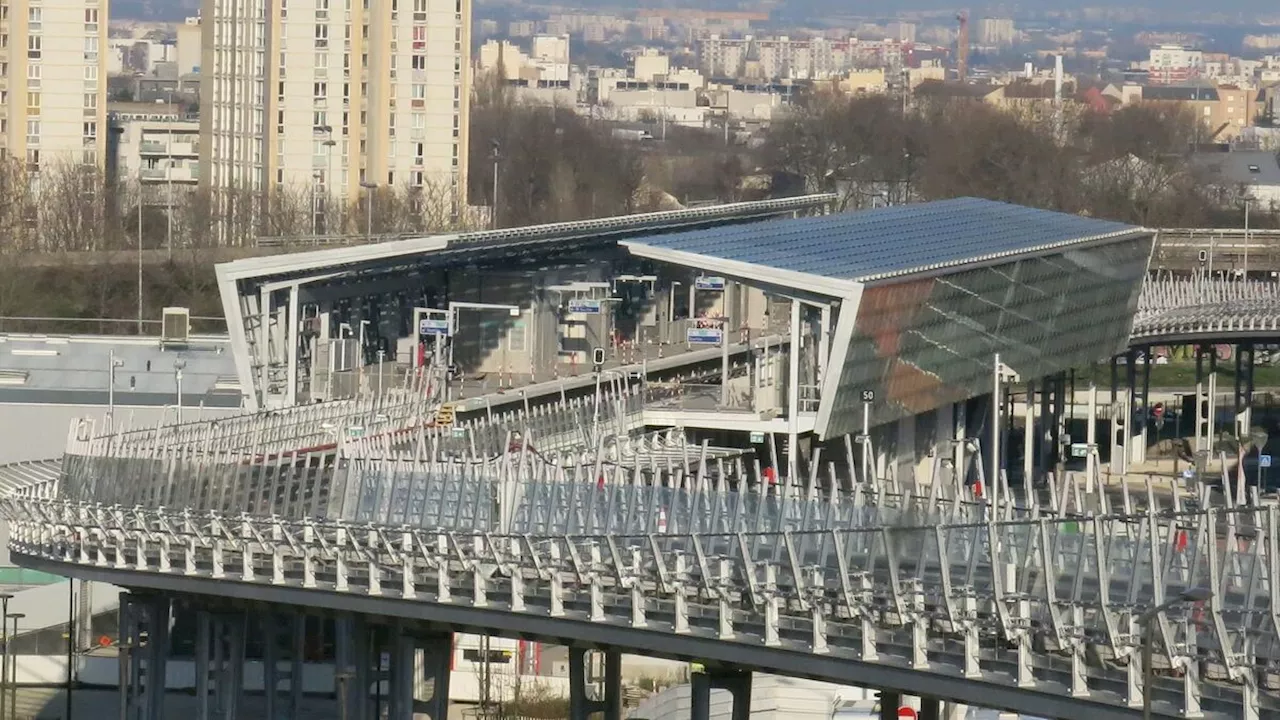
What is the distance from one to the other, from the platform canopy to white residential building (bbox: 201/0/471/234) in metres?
42.3

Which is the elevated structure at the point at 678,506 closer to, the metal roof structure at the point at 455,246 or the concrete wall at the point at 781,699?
the metal roof structure at the point at 455,246

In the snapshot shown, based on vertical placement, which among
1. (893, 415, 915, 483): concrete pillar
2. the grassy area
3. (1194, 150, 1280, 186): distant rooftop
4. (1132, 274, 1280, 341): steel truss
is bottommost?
the grassy area

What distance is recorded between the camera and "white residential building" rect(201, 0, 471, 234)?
4715 inches

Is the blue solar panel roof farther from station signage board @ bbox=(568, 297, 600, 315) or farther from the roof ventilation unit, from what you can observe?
the roof ventilation unit

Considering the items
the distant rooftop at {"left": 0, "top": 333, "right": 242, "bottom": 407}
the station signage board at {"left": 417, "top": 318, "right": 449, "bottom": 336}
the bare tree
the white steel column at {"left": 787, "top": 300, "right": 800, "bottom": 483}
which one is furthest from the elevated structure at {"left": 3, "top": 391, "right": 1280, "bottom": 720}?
the bare tree

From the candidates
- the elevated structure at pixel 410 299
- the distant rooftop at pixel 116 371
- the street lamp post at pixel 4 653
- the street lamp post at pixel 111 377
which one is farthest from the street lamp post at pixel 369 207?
the street lamp post at pixel 4 653

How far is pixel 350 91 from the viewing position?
12112 cm

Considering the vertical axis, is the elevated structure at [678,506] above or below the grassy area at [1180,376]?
above

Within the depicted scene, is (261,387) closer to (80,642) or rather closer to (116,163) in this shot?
(80,642)

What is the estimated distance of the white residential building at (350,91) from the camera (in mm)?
119750

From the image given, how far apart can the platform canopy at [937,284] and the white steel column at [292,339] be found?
620 cm

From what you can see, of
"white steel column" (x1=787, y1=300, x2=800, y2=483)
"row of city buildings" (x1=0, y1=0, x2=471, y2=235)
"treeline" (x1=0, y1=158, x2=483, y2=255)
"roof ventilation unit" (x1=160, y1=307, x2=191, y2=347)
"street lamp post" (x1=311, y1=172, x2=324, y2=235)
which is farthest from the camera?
"row of city buildings" (x1=0, y1=0, x2=471, y2=235)

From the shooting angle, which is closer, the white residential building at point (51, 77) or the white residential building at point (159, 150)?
the white residential building at point (51, 77)

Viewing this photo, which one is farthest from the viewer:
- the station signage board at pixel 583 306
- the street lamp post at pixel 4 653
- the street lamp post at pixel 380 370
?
the station signage board at pixel 583 306
